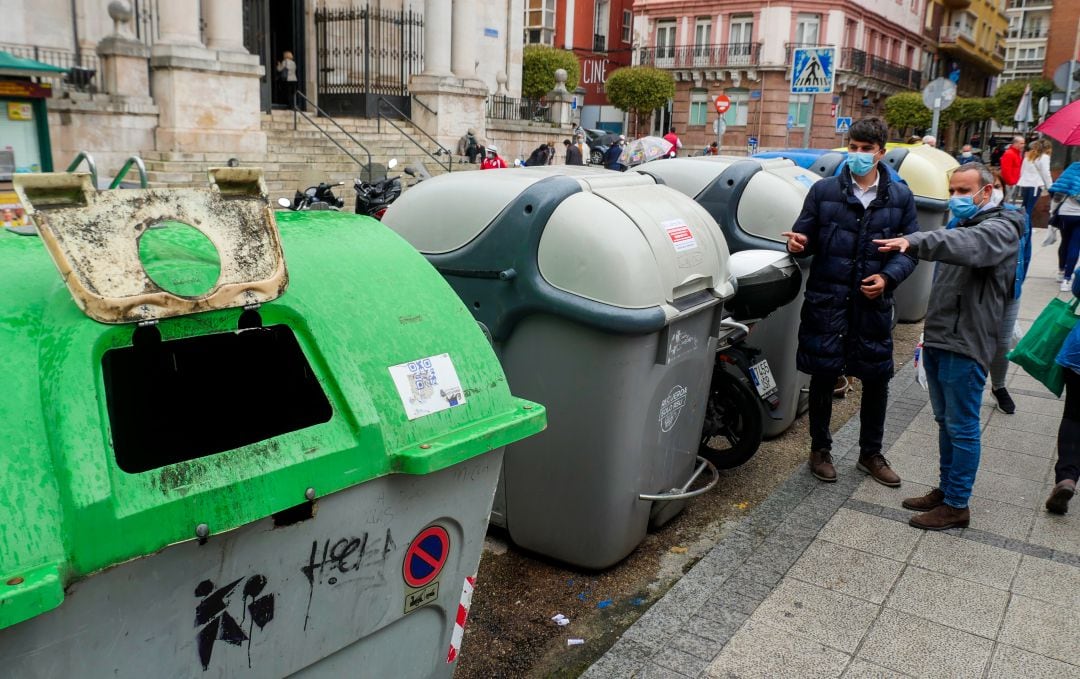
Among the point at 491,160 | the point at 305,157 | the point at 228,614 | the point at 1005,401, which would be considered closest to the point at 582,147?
the point at 491,160

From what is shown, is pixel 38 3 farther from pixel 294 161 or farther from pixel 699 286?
pixel 699 286

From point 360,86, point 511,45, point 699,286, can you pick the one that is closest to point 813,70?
point 699,286

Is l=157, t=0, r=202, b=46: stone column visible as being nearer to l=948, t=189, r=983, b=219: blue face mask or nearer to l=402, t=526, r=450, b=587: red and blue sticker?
l=948, t=189, r=983, b=219: blue face mask

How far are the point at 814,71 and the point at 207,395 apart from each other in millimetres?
10162

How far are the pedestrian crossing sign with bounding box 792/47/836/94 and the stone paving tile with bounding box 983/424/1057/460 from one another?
20.1 feet

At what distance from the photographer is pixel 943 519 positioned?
418 centimetres

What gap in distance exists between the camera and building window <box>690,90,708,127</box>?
1751 inches

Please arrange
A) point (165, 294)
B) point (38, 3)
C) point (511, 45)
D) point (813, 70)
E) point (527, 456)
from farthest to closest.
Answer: point (511, 45) < point (38, 3) < point (813, 70) < point (527, 456) < point (165, 294)

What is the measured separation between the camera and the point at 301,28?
20.2 meters

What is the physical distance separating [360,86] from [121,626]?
19672 millimetres

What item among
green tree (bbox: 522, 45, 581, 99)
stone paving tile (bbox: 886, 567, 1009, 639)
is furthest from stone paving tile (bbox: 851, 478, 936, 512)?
green tree (bbox: 522, 45, 581, 99)

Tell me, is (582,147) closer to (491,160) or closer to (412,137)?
(491,160)

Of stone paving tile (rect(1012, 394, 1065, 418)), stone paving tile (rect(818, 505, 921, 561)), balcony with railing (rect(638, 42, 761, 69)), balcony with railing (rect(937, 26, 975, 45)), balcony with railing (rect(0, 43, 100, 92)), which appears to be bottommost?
stone paving tile (rect(1012, 394, 1065, 418))

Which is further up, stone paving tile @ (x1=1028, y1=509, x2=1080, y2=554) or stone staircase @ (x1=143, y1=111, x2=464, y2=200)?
stone staircase @ (x1=143, y1=111, x2=464, y2=200)
